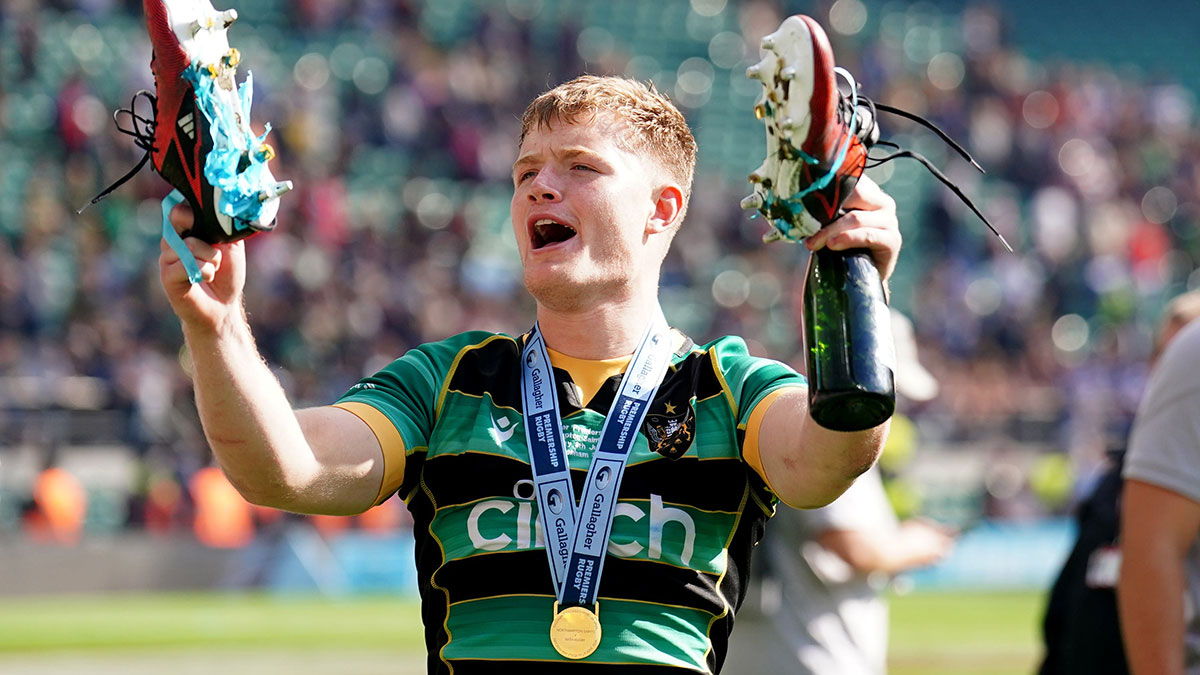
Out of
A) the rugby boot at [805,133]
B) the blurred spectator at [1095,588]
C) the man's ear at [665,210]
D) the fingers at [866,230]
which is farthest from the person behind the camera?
the blurred spectator at [1095,588]

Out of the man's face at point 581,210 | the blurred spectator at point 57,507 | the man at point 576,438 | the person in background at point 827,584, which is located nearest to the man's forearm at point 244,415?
the man at point 576,438

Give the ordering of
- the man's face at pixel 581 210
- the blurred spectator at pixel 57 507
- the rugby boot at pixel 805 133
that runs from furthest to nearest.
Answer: the blurred spectator at pixel 57 507
the man's face at pixel 581 210
the rugby boot at pixel 805 133

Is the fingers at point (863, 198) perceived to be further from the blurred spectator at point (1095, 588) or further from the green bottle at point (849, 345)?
the blurred spectator at point (1095, 588)

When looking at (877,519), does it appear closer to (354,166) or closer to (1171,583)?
(1171,583)

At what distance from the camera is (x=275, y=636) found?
42.1 ft

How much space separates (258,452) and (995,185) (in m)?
23.4

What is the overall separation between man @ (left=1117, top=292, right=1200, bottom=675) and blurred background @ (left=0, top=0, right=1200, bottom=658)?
34.5 feet

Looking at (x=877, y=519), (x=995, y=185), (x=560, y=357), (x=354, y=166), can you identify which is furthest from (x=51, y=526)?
(x=995, y=185)

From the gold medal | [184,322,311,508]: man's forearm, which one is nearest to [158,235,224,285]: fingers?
[184,322,311,508]: man's forearm

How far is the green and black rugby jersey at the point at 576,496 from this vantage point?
2.94 metres

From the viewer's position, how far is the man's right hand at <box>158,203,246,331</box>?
8.55 feet

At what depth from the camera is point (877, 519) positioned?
5.07 m

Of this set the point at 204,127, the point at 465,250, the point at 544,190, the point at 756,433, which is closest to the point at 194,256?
the point at 204,127

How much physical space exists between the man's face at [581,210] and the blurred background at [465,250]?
1138 cm
